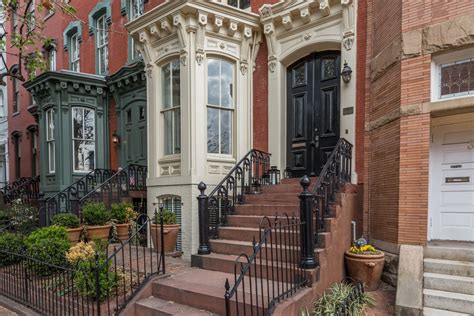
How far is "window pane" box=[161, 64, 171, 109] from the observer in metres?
8.36

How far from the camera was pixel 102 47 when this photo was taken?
523 inches

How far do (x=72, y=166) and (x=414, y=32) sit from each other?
10.6 meters

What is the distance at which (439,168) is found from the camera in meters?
6.28

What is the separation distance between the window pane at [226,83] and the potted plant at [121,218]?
12.3 feet

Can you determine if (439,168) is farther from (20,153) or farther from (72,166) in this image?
(20,153)

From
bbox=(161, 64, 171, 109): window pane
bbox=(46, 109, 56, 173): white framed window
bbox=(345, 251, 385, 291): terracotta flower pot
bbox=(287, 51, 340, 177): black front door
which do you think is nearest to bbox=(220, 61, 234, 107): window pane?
bbox=(161, 64, 171, 109): window pane

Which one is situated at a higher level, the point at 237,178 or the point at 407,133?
the point at 407,133

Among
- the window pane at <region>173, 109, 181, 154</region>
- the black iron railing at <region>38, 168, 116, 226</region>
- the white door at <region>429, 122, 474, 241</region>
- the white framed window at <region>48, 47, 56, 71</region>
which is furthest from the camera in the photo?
the white framed window at <region>48, 47, 56, 71</region>

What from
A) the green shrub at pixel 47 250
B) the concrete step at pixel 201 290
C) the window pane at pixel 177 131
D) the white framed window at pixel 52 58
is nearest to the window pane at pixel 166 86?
the window pane at pixel 177 131

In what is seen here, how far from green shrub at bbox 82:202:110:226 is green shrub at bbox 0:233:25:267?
1.37 metres

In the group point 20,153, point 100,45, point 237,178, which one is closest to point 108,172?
point 100,45

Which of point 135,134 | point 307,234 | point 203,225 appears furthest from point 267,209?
point 135,134

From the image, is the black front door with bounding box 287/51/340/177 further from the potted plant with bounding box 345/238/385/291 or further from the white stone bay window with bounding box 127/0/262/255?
the potted plant with bounding box 345/238/385/291

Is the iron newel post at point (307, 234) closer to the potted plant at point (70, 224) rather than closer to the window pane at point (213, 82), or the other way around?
the window pane at point (213, 82)
